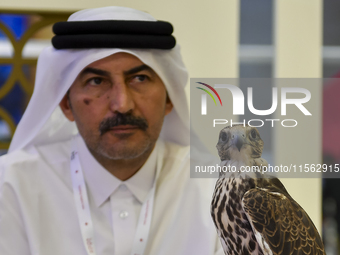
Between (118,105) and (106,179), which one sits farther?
(106,179)

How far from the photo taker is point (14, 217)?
1073 millimetres

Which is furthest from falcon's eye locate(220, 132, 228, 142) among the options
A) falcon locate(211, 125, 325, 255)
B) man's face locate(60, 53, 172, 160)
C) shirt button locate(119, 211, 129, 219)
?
shirt button locate(119, 211, 129, 219)

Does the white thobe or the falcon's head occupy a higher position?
the falcon's head

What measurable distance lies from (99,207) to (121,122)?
393mm

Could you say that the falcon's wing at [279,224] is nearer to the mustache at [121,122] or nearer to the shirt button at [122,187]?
the mustache at [121,122]

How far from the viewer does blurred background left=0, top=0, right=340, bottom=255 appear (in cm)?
72

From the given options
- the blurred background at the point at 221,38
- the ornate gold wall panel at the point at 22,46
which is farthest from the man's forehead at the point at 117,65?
the ornate gold wall panel at the point at 22,46

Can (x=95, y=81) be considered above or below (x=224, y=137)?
above

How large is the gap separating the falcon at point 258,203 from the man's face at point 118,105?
0.54m

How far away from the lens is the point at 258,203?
31cm

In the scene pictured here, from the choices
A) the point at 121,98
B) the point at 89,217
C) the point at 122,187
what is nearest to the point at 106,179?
the point at 122,187

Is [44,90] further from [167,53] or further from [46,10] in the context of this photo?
[46,10]

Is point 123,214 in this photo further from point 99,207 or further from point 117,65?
point 117,65

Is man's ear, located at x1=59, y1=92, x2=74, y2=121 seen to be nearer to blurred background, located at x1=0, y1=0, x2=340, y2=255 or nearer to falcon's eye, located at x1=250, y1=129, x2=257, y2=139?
blurred background, located at x1=0, y1=0, x2=340, y2=255
